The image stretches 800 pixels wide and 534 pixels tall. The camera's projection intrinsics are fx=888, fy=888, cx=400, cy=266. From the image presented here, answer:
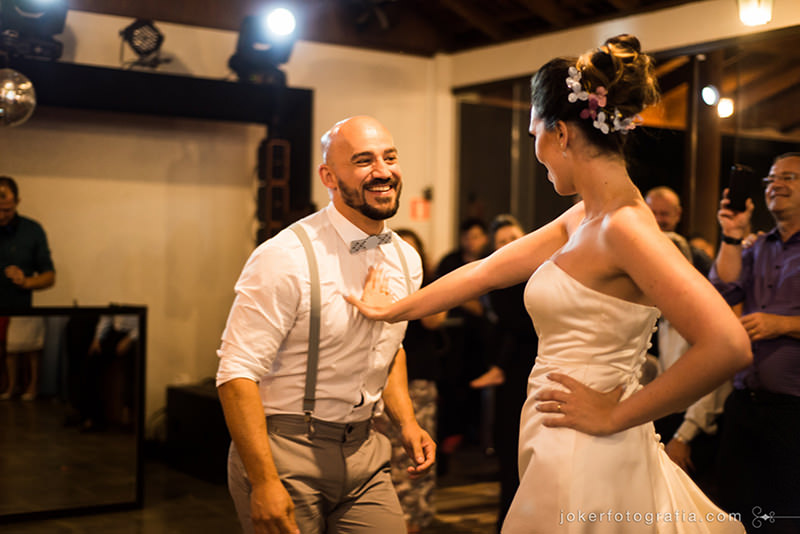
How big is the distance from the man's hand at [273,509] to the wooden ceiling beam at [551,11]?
5365 mm

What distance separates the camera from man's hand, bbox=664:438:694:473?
3861mm

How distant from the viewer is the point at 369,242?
2293mm

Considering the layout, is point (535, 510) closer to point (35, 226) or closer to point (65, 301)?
point (35, 226)

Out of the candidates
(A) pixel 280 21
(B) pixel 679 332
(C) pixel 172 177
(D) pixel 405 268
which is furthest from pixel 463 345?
(B) pixel 679 332

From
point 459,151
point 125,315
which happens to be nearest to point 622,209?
point 125,315

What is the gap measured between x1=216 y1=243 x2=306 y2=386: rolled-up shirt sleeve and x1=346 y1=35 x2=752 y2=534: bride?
1.95 feet

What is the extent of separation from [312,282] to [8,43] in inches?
159

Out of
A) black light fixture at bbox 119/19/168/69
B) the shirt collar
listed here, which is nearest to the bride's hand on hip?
the shirt collar

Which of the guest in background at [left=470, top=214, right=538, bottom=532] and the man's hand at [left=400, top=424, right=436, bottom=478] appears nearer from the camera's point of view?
the man's hand at [left=400, top=424, right=436, bottom=478]

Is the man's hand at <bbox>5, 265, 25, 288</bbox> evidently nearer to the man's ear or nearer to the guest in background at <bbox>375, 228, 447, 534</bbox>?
the guest in background at <bbox>375, 228, 447, 534</bbox>

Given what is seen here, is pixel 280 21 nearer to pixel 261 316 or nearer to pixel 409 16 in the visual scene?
pixel 409 16

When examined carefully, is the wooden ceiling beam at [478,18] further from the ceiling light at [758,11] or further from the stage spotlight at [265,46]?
the ceiling light at [758,11]

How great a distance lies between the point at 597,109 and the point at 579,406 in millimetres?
594

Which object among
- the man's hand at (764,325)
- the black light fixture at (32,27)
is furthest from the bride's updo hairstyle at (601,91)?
the black light fixture at (32,27)
